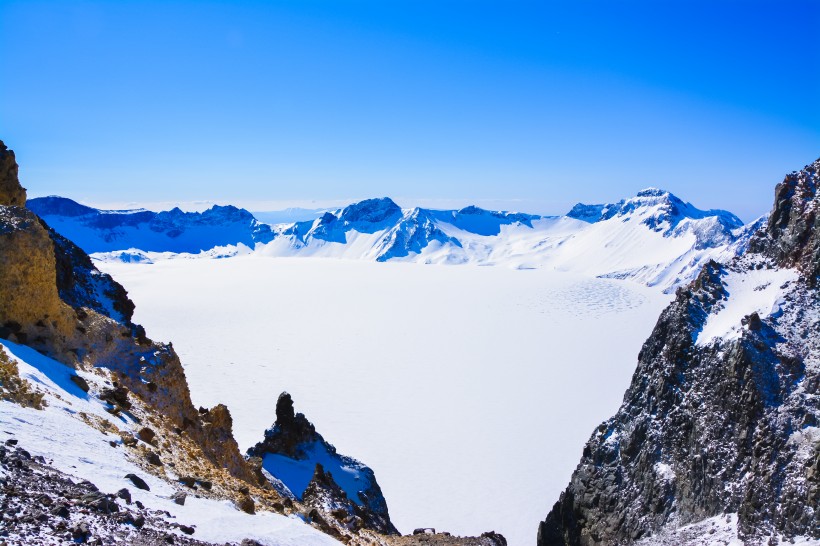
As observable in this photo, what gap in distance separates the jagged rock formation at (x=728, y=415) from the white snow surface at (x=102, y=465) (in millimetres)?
15177

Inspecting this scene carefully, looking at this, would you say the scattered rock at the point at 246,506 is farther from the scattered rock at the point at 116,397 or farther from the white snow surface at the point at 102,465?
the scattered rock at the point at 116,397

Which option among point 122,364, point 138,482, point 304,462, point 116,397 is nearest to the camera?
point 138,482

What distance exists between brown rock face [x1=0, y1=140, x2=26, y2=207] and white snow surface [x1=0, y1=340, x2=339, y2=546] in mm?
11360

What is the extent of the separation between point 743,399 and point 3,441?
879 inches

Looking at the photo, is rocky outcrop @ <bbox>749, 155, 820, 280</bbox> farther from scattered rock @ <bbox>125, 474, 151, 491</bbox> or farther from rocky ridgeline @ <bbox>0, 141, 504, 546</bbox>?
scattered rock @ <bbox>125, 474, 151, 491</bbox>

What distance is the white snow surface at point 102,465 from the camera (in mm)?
8430

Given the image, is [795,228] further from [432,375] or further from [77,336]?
[432,375]

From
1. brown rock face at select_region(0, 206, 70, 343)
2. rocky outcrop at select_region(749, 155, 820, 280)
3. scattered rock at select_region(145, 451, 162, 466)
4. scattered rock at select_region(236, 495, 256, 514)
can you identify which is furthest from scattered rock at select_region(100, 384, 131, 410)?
rocky outcrop at select_region(749, 155, 820, 280)

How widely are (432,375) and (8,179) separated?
5842cm

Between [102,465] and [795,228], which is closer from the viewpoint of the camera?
[102,465]

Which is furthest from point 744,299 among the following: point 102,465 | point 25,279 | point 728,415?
point 25,279

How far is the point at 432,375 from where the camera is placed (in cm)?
7256

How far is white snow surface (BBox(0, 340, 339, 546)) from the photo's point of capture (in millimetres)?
8430

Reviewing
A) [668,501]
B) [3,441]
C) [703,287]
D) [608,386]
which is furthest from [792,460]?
[608,386]
